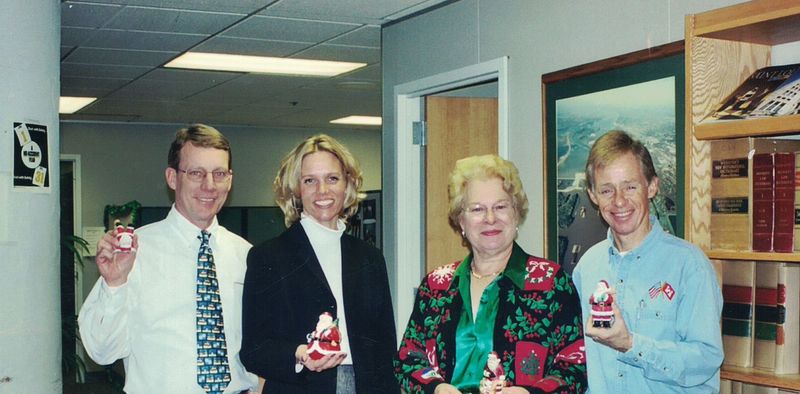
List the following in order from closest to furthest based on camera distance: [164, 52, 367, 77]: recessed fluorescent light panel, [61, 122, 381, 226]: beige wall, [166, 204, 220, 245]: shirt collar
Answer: [166, 204, 220, 245]: shirt collar → [164, 52, 367, 77]: recessed fluorescent light panel → [61, 122, 381, 226]: beige wall

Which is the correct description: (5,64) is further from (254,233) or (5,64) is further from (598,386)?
(254,233)

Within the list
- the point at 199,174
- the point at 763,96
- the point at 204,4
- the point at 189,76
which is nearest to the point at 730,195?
the point at 763,96

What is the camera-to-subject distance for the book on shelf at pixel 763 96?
7.21 ft

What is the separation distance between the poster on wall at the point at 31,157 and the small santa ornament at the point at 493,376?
6.01 feet

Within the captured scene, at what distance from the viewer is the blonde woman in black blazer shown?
7.84 ft

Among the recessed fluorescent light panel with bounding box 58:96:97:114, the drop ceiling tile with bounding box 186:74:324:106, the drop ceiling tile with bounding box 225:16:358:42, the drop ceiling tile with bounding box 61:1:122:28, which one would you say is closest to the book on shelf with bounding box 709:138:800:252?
the drop ceiling tile with bounding box 225:16:358:42

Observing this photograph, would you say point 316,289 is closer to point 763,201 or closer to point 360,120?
point 763,201

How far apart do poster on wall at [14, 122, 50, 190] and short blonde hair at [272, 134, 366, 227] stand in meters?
0.99

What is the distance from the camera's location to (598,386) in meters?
2.36

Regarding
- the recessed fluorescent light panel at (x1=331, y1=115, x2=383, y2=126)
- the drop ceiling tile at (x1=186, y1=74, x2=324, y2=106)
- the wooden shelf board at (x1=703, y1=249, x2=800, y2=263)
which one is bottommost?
the wooden shelf board at (x1=703, y1=249, x2=800, y2=263)

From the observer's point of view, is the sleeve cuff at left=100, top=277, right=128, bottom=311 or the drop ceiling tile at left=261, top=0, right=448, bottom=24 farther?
the drop ceiling tile at left=261, top=0, right=448, bottom=24

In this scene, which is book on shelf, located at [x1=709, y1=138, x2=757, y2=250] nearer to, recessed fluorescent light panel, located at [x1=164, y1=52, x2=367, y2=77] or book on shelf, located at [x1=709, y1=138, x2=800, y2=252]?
book on shelf, located at [x1=709, y1=138, x2=800, y2=252]

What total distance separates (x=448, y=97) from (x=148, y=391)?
263 cm

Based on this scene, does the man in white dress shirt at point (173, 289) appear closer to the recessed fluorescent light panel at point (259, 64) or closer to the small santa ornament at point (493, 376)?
the small santa ornament at point (493, 376)
